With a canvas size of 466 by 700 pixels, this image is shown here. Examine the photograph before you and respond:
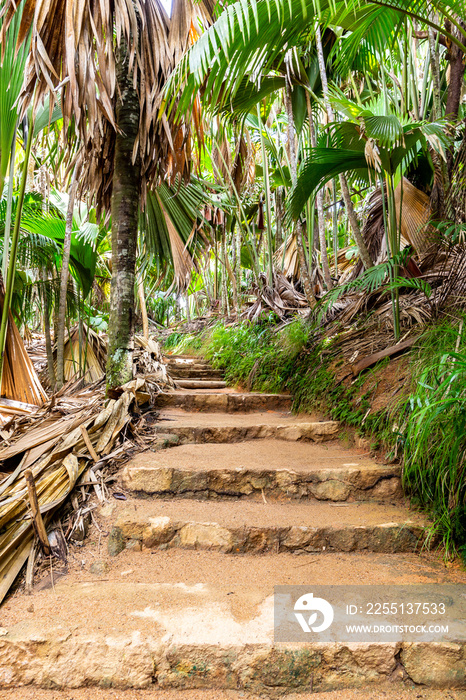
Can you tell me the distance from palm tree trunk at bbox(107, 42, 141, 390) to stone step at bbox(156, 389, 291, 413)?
0.57m

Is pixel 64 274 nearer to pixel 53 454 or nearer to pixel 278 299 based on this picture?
pixel 53 454

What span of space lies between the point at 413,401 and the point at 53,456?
1.69 m

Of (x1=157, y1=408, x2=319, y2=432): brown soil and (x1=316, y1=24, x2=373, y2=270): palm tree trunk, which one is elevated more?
(x1=316, y1=24, x2=373, y2=270): palm tree trunk

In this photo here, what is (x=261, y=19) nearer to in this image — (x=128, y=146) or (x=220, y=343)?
(x=128, y=146)

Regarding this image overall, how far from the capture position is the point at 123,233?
252cm

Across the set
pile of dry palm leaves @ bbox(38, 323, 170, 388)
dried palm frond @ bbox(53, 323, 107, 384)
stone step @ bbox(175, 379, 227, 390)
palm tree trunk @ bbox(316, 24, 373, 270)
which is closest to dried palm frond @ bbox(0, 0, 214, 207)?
palm tree trunk @ bbox(316, 24, 373, 270)

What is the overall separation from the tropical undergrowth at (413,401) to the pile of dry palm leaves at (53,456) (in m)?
1.25

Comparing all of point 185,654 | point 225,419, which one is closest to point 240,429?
point 225,419

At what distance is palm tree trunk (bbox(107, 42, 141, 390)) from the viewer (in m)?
2.49

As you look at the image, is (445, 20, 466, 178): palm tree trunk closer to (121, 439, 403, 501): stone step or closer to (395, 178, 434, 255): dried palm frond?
(395, 178, 434, 255): dried palm frond

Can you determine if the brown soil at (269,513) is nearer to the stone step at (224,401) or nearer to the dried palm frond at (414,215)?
the stone step at (224,401)

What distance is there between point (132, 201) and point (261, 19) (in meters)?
1.21

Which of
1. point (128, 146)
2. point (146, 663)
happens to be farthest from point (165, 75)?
point (146, 663)

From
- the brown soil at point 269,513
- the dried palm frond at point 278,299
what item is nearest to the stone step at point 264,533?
the brown soil at point 269,513
